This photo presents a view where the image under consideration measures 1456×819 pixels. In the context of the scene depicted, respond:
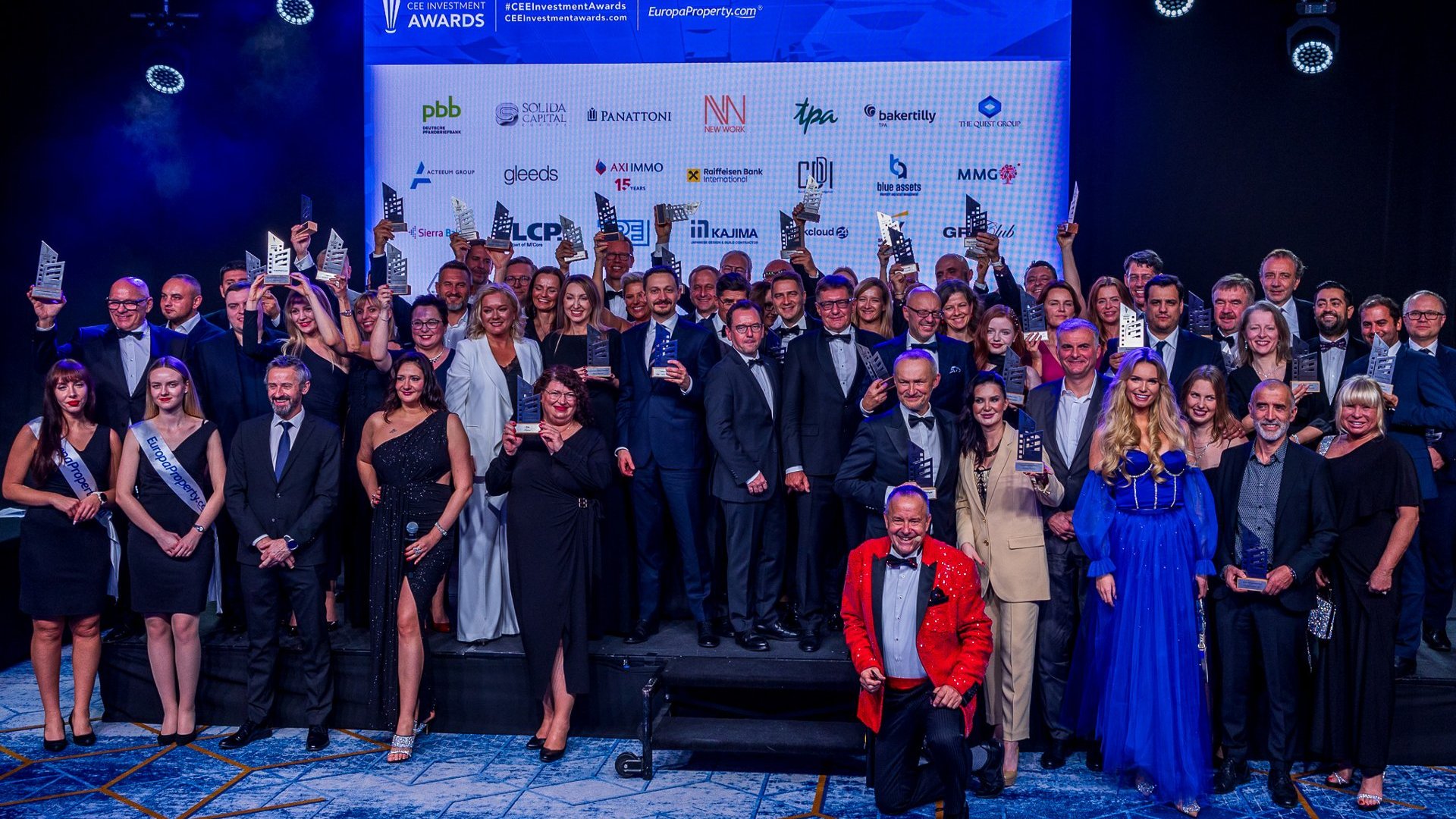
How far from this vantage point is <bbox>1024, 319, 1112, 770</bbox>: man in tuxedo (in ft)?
15.5

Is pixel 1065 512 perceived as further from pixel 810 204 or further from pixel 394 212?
pixel 394 212

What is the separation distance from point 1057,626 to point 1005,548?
41 centimetres

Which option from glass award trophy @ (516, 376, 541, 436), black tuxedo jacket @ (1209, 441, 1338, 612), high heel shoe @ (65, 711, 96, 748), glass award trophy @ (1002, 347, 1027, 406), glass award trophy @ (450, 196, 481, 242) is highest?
glass award trophy @ (450, 196, 481, 242)

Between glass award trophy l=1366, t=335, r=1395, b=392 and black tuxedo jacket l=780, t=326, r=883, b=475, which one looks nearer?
glass award trophy l=1366, t=335, r=1395, b=392

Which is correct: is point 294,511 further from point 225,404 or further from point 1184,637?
point 1184,637

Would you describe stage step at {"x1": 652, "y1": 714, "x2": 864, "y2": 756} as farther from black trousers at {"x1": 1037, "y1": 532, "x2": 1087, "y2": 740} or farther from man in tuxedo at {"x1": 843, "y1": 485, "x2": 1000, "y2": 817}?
black trousers at {"x1": 1037, "y1": 532, "x2": 1087, "y2": 740}

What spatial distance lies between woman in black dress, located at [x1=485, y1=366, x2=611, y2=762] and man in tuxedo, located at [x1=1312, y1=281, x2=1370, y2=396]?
3.16 meters

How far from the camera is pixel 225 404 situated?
18.8ft

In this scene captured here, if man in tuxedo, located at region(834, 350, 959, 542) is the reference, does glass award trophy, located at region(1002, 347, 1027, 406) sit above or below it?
above

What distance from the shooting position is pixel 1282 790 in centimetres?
445

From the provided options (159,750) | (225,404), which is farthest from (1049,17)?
(159,750)

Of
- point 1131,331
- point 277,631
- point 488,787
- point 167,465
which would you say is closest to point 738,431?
point 1131,331

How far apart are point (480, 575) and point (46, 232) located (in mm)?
4744

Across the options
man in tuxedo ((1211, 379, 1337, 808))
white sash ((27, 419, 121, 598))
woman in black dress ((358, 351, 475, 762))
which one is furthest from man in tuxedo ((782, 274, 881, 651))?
white sash ((27, 419, 121, 598))
